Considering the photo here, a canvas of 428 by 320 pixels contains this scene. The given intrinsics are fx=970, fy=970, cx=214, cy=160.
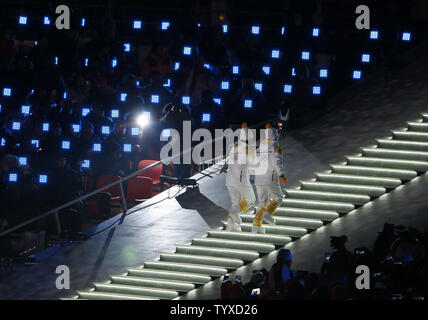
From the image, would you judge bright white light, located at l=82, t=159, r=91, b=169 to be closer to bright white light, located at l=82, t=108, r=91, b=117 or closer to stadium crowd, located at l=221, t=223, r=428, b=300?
bright white light, located at l=82, t=108, r=91, b=117

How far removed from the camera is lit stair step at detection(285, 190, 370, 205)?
17344 millimetres

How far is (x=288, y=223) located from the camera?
1716cm

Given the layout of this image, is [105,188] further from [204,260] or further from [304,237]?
[304,237]

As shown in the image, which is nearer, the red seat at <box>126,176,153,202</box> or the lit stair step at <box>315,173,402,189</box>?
the lit stair step at <box>315,173,402,189</box>

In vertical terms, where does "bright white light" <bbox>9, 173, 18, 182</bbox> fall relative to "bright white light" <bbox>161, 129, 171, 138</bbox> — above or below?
below

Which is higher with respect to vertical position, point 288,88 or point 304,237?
point 288,88

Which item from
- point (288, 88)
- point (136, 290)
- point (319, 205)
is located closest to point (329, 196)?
point (319, 205)

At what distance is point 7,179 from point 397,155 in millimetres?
7543

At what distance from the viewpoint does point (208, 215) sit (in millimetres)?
18203

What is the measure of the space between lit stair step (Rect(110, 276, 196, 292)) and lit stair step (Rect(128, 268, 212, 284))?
0.41ft

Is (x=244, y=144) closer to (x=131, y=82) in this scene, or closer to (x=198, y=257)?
(x=198, y=257)

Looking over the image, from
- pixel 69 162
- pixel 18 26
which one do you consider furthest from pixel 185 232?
pixel 18 26

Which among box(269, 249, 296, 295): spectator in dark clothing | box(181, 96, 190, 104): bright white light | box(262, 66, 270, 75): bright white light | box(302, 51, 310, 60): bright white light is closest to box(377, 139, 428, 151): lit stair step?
box(302, 51, 310, 60): bright white light

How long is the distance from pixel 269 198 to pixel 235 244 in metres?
1.03
